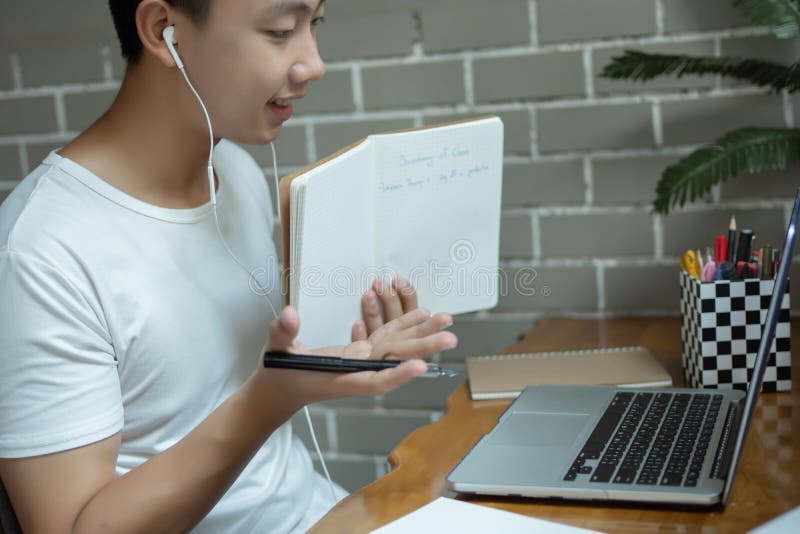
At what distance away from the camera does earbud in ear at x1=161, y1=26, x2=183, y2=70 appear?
1.03 m

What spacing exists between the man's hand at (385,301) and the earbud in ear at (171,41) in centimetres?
36

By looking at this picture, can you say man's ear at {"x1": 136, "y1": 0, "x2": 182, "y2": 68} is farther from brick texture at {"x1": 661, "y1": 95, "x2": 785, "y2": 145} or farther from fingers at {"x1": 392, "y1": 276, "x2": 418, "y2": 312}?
brick texture at {"x1": 661, "y1": 95, "x2": 785, "y2": 145}

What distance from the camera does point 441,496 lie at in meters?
0.84

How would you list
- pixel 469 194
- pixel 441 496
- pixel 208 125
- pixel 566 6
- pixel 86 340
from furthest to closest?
1. pixel 566 6
2. pixel 469 194
3. pixel 208 125
4. pixel 86 340
5. pixel 441 496

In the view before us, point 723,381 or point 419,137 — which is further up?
point 419,137

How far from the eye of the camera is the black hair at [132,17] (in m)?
1.02

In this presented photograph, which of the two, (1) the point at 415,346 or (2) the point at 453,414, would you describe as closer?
(1) the point at 415,346

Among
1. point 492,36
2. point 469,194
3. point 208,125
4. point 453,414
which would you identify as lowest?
point 453,414

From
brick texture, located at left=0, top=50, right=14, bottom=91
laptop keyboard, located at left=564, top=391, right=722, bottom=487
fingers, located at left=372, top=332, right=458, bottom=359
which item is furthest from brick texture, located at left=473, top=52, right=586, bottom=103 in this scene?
brick texture, located at left=0, top=50, right=14, bottom=91

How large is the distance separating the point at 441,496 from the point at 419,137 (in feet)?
1.61

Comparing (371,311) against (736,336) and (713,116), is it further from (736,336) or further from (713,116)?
(713,116)

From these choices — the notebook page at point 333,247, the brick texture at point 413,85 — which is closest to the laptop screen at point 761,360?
the notebook page at point 333,247

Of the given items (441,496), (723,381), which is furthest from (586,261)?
(441,496)

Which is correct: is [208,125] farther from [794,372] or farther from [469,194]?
[794,372]
